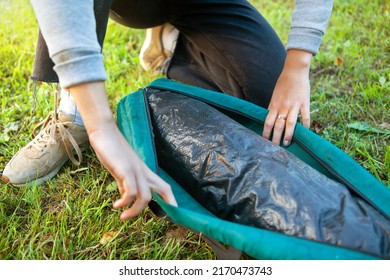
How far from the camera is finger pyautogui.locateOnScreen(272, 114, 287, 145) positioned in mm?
1356

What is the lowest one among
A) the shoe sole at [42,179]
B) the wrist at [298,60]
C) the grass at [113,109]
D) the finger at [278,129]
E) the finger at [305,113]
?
the shoe sole at [42,179]

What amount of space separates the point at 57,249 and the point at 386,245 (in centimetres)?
87

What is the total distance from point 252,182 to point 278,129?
11.5 inches

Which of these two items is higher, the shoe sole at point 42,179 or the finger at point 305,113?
the finger at point 305,113

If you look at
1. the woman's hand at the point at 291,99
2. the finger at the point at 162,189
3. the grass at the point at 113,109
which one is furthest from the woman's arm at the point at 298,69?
the finger at the point at 162,189

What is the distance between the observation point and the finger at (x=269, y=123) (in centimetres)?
138

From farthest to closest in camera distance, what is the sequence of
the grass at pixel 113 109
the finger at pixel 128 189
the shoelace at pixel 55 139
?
the shoelace at pixel 55 139 < the grass at pixel 113 109 < the finger at pixel 128 189

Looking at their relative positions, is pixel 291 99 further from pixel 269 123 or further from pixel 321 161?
pixel 321 161

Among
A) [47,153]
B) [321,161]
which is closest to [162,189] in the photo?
[321,161]

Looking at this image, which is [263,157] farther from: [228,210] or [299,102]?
[299,102]

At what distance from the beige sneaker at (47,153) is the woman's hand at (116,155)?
54 centimetres

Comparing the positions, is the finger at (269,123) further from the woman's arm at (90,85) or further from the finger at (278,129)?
the woman's arm at (90,85)

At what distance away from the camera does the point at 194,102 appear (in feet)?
4.56

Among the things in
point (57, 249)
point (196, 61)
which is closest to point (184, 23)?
point (196, 61)
